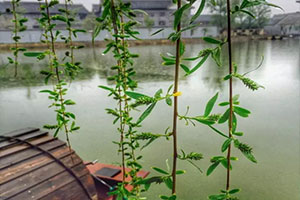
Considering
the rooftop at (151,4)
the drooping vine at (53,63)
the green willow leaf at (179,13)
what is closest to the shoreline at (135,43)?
the rooftop at (151,4)

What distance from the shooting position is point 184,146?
290 centimetres

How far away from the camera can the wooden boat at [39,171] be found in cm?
127

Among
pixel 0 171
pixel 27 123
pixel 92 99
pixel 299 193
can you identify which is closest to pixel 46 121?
pixel 27 123

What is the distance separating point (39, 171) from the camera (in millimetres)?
1382

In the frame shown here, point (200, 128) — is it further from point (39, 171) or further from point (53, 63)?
point (53, 63)

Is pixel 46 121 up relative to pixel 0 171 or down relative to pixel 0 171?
down

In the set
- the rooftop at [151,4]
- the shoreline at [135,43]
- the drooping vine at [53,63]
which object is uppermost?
the rooftop at [151,4]

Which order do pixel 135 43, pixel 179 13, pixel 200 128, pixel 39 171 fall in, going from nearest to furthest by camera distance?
pixel 179 13 < pixel 39 171 < pixel 200 128 < pixel 135 43

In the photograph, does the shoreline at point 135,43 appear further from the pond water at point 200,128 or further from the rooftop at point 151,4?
the pond water at point 200,128

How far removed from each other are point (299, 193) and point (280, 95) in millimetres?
3073

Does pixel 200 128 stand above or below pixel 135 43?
below

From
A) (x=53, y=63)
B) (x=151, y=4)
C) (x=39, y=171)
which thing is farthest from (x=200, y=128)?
(x=151, y=4)

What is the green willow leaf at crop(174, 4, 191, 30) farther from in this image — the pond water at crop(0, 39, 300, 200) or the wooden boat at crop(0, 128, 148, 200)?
the wooden boat at crop(0, 128, 148, 200)

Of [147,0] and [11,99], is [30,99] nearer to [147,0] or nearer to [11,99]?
[11,99]
